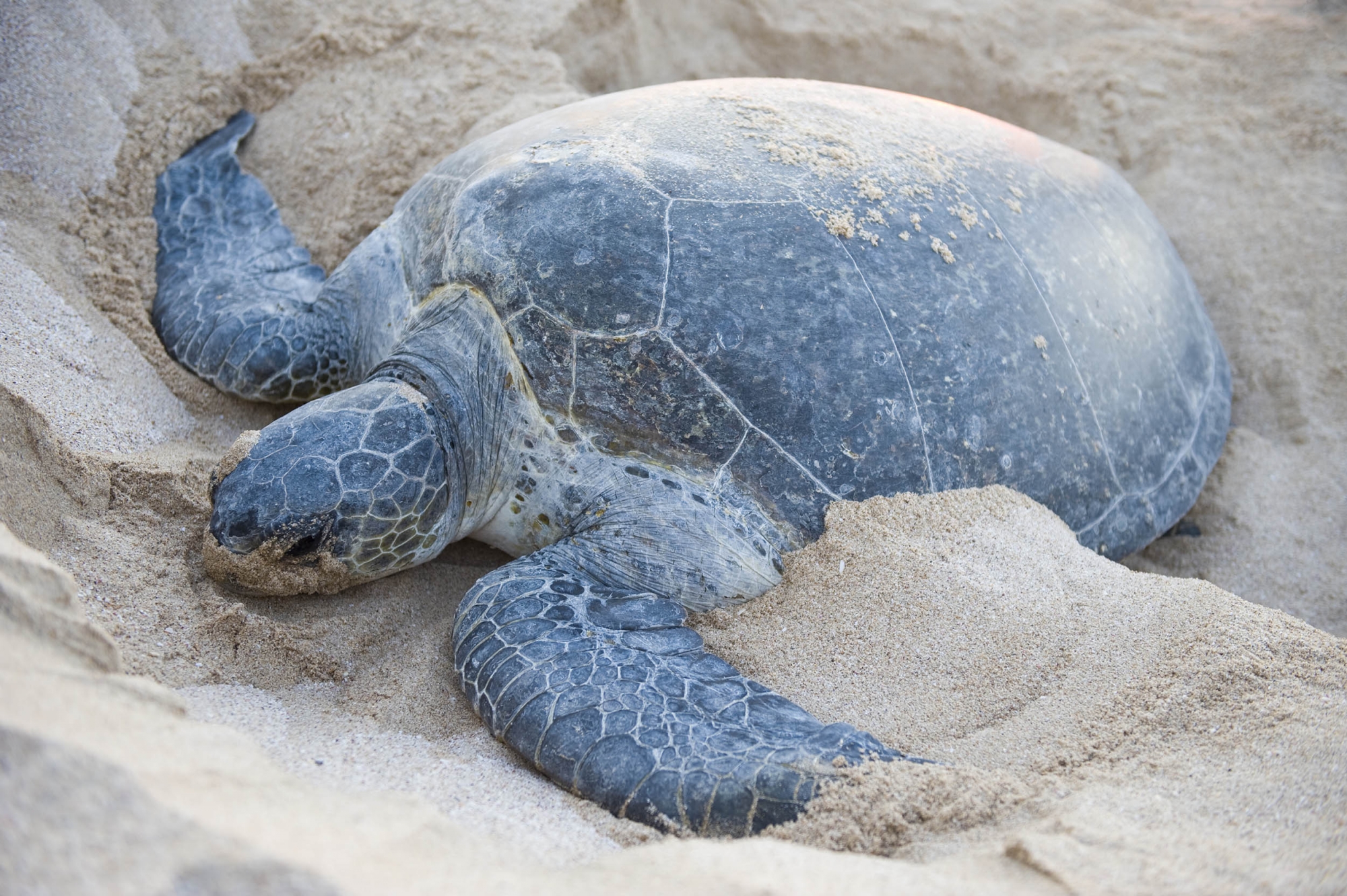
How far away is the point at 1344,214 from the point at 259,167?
12.5ft

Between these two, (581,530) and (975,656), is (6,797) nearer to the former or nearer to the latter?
(581,530)

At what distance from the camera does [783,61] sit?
373cm

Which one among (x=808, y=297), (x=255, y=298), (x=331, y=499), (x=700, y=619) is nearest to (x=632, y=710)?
(x=700, y=619)

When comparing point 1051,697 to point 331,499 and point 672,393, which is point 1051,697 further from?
point 331,499

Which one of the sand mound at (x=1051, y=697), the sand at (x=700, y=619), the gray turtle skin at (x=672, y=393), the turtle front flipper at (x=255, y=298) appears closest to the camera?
the sand at (x=700, y=619)

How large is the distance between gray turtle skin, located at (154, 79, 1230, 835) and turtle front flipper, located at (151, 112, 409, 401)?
0.18 meters

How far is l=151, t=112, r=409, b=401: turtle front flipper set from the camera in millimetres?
2426

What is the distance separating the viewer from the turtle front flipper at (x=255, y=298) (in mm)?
2426

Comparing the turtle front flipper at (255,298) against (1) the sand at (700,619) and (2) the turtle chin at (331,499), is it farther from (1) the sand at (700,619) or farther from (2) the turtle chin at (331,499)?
(2) the turtle chin at (331,499)

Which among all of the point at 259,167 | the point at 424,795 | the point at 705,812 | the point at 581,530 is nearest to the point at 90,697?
the point at 424,795

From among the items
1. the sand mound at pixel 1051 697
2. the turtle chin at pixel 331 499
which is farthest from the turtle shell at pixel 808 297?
the turtle chin at pixel 331 499

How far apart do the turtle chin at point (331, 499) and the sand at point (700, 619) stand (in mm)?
115

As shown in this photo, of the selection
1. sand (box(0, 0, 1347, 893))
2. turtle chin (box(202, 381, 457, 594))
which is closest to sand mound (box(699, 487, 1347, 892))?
sand (box(0, 0, 1347, 893))

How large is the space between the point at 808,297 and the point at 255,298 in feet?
5.43
